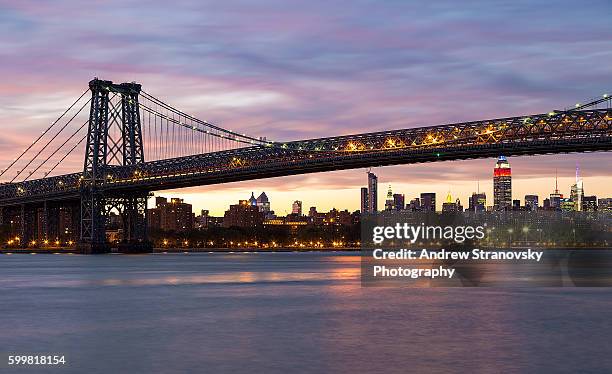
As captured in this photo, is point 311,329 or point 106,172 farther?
point 106,172

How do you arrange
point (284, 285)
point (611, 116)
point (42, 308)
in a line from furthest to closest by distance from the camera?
point (611, 116) → point (284, 285) → point (42, 308)

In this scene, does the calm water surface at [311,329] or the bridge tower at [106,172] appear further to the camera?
the bridge tower at [106,172]

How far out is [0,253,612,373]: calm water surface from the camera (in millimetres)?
22656

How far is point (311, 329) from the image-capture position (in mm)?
29969

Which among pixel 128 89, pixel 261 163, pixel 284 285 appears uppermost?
pixel 128 89

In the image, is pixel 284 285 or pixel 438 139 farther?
pixel 438 139

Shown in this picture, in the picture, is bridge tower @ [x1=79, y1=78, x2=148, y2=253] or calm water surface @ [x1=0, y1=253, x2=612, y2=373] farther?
bridge tower @ [x1=79, y1=78, x2=148, y2=253]

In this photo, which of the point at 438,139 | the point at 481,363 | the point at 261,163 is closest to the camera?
the point at 481,363

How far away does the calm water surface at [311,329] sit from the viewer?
74.3 feet

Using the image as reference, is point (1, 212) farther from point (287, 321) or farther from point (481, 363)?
point (481, 363)

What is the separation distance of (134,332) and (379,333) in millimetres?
7058

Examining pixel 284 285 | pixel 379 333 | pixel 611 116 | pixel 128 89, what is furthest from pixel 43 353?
pixel 128 89

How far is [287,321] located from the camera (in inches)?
1278

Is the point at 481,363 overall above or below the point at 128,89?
below
